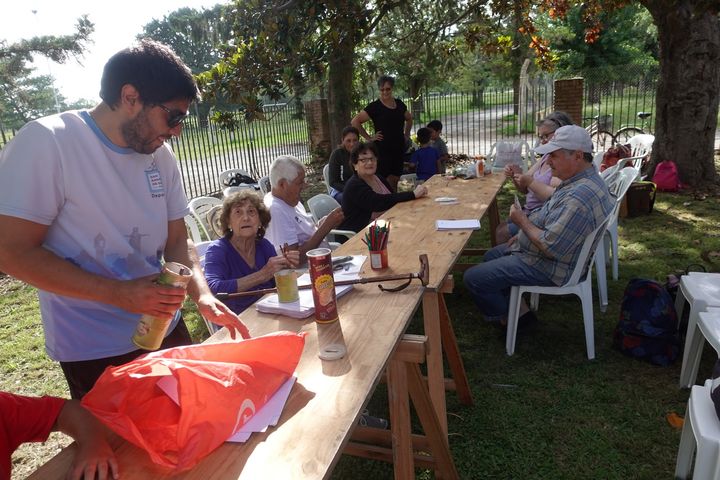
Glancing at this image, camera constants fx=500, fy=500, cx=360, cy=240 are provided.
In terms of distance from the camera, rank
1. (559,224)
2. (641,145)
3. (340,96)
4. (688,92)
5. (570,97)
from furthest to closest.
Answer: (570,97), (340,96), (641,145), (688,92), (559,224)

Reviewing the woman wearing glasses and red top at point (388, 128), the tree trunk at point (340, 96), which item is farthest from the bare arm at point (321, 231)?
the tree trunk at point (340, 96)

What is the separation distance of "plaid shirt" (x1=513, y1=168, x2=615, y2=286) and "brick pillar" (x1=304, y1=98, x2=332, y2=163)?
938 centimetres

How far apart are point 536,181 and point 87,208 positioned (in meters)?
3.49

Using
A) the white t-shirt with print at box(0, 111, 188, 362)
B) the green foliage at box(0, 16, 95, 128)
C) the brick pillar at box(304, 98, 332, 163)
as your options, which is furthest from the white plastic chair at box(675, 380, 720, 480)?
the brick pillar at box(304, 98, 332, 163)

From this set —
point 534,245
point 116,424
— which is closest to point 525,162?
point 534,245

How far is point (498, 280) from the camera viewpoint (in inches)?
132

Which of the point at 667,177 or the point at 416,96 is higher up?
the point at 416,96

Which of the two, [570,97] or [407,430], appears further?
[570,97]

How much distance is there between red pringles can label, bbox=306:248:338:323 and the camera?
164 cm

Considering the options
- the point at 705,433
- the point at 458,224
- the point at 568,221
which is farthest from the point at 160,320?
the point at 568,221

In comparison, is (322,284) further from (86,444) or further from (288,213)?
(288,213)

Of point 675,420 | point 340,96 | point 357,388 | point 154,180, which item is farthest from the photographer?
point 340,96

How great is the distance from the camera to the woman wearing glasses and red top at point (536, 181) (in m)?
4.05

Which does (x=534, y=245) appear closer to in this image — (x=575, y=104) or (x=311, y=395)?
(x=311, y=395)
